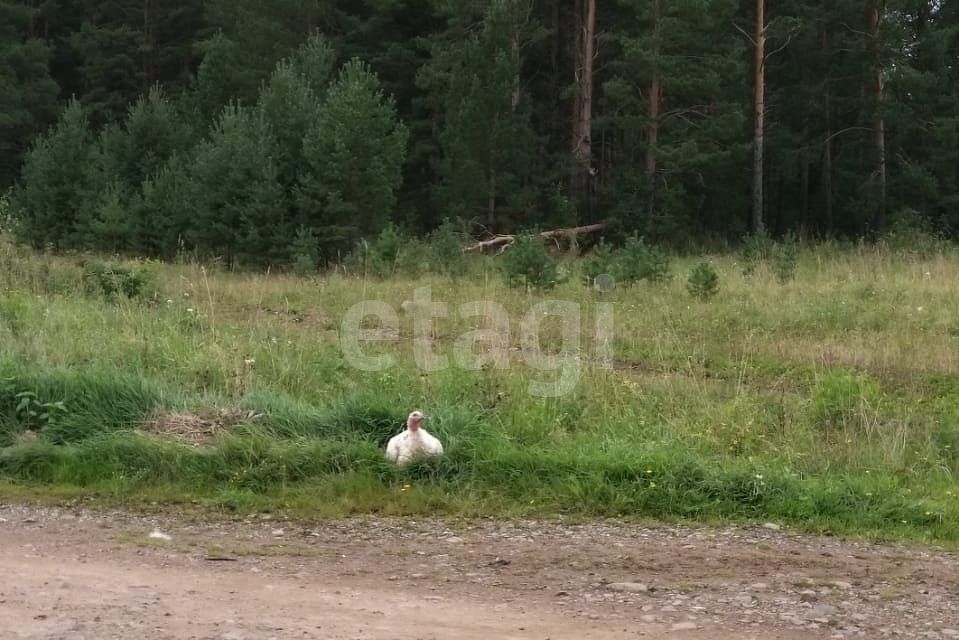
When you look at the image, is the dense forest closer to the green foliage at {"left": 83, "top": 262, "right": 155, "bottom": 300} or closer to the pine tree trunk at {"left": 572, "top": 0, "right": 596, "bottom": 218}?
the pine tree trunk at {"left": 572, "top": 0, "right": 596, "bottom": 218}

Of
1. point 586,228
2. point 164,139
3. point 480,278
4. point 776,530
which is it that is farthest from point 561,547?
point 164,139

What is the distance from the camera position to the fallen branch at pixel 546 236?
2138 centimetres

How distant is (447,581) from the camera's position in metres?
4.55

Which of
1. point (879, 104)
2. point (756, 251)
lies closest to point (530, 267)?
point (756, 251)

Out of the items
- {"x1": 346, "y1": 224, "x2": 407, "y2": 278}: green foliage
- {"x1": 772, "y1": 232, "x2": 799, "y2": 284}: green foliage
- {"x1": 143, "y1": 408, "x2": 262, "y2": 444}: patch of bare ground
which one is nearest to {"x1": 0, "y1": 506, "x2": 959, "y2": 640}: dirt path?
{"x1": 143, "y1": 408, "x2": 262, "y2": 444}: patch of bare ground

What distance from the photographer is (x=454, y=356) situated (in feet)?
29.2

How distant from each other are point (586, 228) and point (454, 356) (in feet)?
59.8

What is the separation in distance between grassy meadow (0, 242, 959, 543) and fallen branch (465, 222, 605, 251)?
10.3 m

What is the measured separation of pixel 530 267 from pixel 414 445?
28.0 feet

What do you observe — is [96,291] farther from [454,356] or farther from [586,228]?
[586,228]

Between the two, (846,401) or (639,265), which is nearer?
(846,401)

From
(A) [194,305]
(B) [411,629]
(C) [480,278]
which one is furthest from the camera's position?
(C) [480,278]

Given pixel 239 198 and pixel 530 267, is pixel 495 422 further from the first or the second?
pixel 239 198

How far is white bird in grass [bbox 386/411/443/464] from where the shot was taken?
19.9 feet
